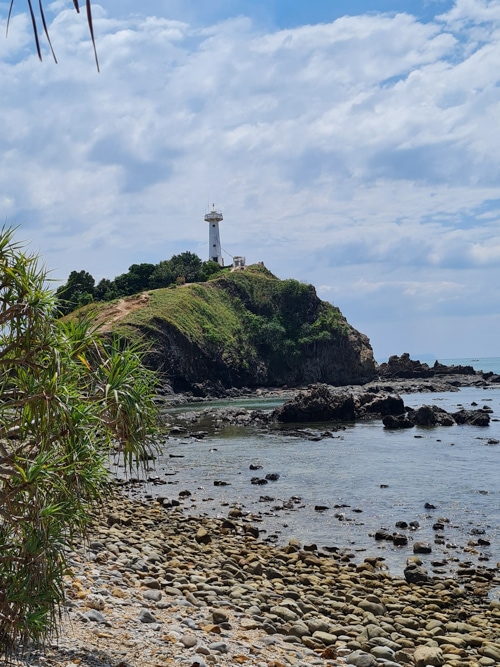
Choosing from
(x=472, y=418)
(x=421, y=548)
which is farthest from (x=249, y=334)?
(x=421, y=548)

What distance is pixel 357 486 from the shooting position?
27672mm

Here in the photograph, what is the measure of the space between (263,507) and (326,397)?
108 feet

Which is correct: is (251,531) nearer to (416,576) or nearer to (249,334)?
(416,576)

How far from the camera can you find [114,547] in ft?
47.4

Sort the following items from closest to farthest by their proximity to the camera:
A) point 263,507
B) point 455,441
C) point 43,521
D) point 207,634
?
point 43,521
point 207,634
point 263,507
point 455,441

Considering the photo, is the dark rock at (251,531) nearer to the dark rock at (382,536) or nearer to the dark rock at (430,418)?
the dark rock at (382,536)

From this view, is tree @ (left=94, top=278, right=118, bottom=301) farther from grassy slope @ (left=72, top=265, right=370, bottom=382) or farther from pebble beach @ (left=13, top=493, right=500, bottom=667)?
pebble beach @ (left=13, top=493, right=500, bottom=667)

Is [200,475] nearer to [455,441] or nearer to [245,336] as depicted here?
[455,441]

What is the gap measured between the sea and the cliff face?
4113 cm

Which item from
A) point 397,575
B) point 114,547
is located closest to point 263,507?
point 397,575

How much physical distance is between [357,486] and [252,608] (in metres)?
16.3

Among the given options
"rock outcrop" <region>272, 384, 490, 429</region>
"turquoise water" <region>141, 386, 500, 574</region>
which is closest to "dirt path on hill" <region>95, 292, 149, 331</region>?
"rock outcrop" <region>272, 384, 490, 429</region>

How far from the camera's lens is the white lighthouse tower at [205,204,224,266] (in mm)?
120575

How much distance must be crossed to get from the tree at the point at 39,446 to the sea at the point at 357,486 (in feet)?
36.8
